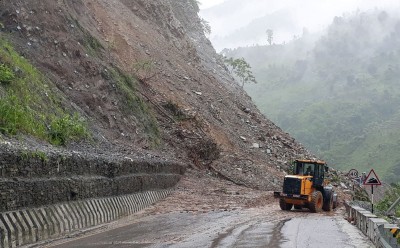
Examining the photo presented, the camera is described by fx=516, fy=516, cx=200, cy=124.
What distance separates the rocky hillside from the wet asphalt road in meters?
3.56

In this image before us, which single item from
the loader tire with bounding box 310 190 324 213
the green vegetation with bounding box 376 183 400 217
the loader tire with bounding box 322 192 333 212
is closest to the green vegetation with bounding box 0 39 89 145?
the loader tire with bounding box 310 190 324 213

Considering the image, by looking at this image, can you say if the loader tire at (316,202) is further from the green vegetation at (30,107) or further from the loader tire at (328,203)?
the green vegetation at (30,107)

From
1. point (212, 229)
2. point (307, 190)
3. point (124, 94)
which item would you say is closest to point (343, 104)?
point (124, 94)

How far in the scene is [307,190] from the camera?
22.5m

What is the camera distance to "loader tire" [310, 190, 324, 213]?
2227cm

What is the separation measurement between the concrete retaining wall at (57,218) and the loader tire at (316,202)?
7906 millimetres

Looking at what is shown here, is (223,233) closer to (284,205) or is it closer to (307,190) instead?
(284,205)

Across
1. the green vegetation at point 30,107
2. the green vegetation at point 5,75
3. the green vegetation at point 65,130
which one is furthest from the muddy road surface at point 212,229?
the green vegetation at point 5,75

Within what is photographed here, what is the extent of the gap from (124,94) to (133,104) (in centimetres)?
93

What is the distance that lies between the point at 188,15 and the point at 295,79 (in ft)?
401

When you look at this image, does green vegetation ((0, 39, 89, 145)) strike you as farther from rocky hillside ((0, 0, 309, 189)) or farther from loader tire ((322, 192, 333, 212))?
loader tire ((322, 192, 333, 212))

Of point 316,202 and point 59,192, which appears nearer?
point 59,192

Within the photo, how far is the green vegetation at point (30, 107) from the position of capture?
15500 mm

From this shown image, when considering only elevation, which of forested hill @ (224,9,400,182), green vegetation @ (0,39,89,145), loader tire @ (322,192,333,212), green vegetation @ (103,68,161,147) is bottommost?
loader tire @ (322,192,333,212)
